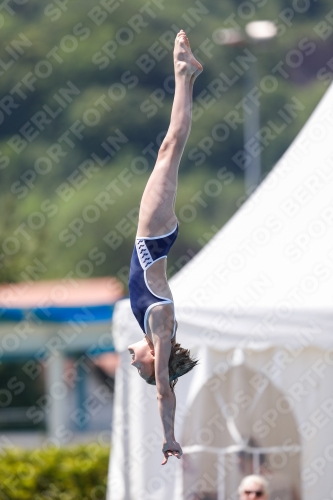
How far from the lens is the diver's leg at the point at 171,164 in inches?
164

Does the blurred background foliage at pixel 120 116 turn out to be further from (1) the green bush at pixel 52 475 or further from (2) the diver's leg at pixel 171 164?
(2) the diver's leg at pixel 171 164

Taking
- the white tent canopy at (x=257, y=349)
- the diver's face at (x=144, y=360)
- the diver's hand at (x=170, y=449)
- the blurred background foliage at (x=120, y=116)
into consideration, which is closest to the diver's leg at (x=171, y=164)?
the diver's face at (x=144, y=360)

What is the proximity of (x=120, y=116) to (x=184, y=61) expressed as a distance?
2711 cm

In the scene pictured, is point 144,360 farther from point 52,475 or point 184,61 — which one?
point 52,475

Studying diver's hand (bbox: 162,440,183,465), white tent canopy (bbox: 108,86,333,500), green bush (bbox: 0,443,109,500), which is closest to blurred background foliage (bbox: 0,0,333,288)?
green bush (bbox: 0,443,109,500)

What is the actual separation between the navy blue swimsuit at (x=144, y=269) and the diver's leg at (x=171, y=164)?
0.13ft

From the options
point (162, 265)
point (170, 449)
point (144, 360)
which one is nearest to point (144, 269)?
point (162, 265)

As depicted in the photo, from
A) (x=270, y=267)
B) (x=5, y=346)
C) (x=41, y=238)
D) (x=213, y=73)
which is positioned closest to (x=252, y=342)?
(x=270, y=267)

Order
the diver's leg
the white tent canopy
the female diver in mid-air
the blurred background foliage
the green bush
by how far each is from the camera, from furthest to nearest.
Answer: the blurred background foliage → the green bush → the white tent canopy → the diver's leg → the female diver in mid-air

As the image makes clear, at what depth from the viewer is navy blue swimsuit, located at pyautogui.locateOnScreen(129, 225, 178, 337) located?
4121 mm

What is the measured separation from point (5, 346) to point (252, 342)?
19.6 m

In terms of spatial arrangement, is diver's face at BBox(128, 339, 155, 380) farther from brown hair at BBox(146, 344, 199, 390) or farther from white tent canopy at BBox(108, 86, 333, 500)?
white tent canopy at BBox(108, 86, 333, 500)

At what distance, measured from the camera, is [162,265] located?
4.18 meters

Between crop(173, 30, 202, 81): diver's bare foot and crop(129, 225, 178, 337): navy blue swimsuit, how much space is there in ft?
2.56
